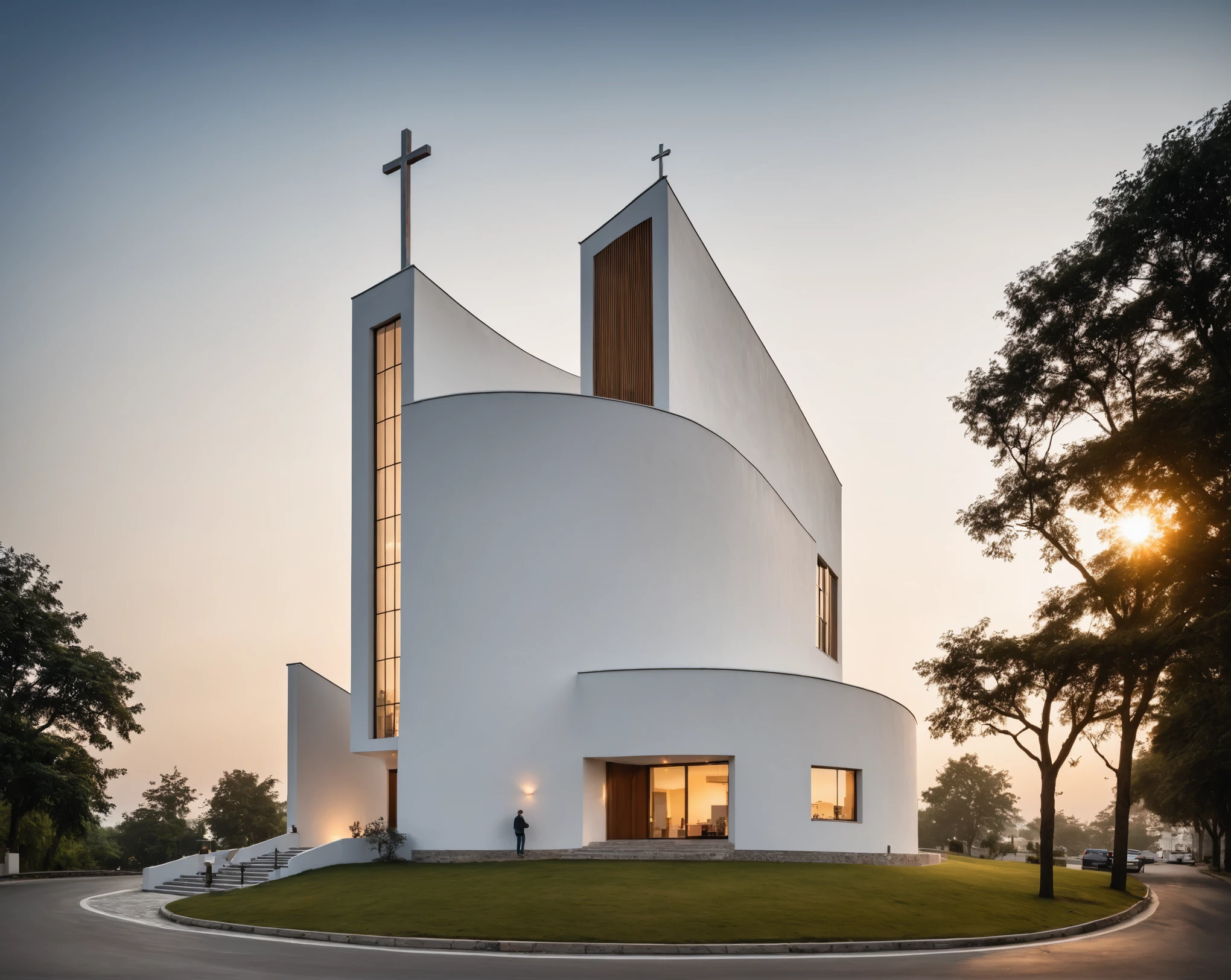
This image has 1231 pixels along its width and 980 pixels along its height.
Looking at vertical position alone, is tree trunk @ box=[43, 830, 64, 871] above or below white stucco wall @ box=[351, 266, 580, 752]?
below

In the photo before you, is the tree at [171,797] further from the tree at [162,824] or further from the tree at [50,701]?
the tree at [50,701]

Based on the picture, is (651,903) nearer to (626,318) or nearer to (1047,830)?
(1047,830)

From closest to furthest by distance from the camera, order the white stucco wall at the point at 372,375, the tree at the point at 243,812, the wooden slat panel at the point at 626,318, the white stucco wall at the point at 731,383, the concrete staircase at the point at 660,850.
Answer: the concrete staircase at the point at 660,850 → the white stucco wall at the point at 372,375 → the wooden slat panel at the point at 626,318 → the white stucco wall at the point at 731,383 → the tree at the point at 243,812

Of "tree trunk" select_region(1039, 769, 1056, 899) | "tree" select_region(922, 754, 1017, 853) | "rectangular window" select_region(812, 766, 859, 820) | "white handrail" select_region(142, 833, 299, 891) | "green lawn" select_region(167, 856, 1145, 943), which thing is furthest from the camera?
"tree" select_region(922, 754, 1017, 853)

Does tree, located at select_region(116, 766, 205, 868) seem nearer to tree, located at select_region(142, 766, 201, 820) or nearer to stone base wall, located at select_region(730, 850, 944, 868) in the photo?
tree, located at select_region(142, 766, 201, 820)

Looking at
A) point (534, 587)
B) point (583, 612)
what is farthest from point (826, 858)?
point (534, 587)

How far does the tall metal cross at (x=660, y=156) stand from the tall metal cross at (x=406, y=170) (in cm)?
838

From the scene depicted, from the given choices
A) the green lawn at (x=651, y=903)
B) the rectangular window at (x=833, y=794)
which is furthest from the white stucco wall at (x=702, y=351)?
the green lawn at (x=651, y=903)

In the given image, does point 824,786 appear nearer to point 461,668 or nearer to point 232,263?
point 461,668

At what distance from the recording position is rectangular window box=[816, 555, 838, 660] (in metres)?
52.0

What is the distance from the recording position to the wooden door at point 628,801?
31797 millimetres

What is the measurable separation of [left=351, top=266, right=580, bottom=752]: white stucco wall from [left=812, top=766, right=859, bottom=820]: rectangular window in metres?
13.1

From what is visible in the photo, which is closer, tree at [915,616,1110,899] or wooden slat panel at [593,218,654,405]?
tree at [915,616,1110,899]

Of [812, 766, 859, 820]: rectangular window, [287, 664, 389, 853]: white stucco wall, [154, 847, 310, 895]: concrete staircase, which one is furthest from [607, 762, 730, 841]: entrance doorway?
[287, 664, 389, 853]: white stucco wall
